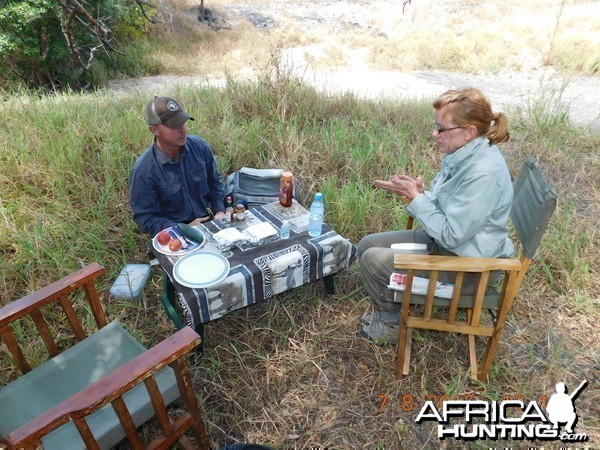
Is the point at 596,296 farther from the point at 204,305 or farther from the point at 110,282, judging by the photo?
the point at 110,282

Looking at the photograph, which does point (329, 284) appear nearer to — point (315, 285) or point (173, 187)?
point (315, 285)

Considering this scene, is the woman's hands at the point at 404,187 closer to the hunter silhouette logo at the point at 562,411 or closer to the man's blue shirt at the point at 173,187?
the hunter silhouette logo at the point at 562,411

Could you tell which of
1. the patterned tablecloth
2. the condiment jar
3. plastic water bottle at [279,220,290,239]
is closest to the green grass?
the patterned tablecloth

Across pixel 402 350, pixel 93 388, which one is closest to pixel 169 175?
pixel 93 388

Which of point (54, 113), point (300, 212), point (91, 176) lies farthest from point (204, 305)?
point (54, 113)

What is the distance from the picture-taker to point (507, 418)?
7.09ft

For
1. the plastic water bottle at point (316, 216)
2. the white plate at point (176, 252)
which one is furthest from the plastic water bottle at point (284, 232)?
the white plate at point (176, 252)

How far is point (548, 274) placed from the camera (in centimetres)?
297

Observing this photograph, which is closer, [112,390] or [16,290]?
[112,390]

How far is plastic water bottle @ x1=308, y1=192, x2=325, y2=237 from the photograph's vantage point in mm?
2557

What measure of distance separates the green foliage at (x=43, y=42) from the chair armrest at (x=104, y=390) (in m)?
9.05

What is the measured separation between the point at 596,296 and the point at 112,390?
3.22 meters

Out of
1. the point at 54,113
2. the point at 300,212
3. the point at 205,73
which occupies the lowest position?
the point at 205,73

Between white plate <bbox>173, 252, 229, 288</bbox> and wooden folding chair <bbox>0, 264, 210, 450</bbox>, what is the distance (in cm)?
43
